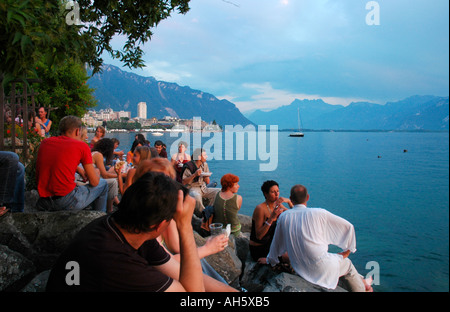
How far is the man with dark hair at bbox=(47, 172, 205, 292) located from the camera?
1719mm

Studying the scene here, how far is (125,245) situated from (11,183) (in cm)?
319

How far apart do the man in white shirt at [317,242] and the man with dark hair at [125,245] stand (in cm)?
247

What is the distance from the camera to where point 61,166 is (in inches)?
154

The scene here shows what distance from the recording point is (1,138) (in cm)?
529

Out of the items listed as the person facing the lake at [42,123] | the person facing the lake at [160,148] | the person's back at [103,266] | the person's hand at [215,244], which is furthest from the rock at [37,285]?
the person facing the lake at [42,123]

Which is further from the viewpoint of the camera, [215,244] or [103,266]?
[215,244]

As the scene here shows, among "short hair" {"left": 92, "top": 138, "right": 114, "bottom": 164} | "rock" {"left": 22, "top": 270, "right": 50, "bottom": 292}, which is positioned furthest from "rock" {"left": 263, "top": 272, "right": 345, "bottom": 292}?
"short hair" {"left": 92, "top": 138, "right": 114, "bottom": 164}

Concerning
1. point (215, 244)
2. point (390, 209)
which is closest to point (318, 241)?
point (215, 244)

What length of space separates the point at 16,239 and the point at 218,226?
2.52m

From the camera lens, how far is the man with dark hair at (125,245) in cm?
172

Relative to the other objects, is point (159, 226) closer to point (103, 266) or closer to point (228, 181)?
point (103, 266)
